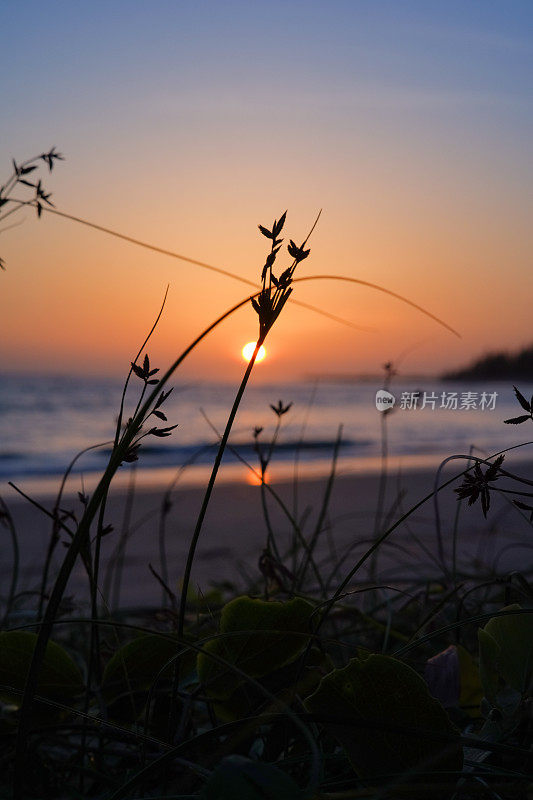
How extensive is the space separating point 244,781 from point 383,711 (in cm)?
14

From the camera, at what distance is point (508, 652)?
1.73 ft

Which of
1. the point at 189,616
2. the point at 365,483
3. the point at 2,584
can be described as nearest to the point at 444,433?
the point at 365,483

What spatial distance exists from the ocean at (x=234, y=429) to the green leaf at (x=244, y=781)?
2.87 feet

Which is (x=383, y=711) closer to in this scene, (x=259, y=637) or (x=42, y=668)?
(x=259, y=637)

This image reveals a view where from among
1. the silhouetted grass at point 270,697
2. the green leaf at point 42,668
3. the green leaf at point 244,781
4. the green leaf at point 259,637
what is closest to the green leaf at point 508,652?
the silhouetted grass at point 270,697

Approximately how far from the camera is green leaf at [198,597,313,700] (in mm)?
Result: 567

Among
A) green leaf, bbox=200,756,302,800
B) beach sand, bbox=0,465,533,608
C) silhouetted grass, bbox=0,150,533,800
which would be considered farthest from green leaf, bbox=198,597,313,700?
beach sand, bbox=0,465,533,608

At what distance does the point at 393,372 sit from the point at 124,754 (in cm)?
92

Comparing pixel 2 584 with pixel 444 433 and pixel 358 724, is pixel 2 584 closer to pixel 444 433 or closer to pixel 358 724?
pixel 358 724

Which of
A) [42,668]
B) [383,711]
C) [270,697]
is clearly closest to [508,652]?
[383,711]

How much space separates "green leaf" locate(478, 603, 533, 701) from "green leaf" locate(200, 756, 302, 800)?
0.23 metres

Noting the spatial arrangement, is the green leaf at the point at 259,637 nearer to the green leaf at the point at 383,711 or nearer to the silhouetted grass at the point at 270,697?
the silhouetted grass at the point at 270,697

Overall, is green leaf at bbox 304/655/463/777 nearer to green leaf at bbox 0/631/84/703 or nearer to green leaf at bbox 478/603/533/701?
green leaf at bbox 478/603/533/701

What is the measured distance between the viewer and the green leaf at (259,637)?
567mm
